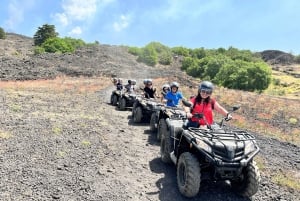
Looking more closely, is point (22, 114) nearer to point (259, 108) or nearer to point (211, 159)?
point (211, 159)

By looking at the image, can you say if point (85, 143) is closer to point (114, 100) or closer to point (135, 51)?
point (114, 100)

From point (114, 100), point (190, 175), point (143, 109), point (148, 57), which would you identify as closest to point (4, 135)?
point (143, 109)

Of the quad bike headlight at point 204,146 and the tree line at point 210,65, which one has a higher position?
the tree line at point 210,65

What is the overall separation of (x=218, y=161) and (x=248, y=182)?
1.13 meters

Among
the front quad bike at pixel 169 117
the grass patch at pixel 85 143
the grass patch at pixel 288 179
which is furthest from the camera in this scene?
the grass patch at pixel 85 143

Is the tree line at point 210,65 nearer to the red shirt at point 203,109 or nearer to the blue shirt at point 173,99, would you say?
the blue shirt at point 173,99

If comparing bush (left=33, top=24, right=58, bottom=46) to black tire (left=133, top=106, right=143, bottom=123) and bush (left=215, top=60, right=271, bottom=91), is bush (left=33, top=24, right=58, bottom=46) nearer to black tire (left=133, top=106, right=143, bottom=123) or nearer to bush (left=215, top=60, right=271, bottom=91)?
bush (left=215, top=60, right=271, bottom=91)

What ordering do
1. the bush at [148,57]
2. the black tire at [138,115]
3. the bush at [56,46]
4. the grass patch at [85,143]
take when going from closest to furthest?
the grass patch at [85,143]
the black tire at [138,115]
the bush at [56,46]
the bush at [148,57]

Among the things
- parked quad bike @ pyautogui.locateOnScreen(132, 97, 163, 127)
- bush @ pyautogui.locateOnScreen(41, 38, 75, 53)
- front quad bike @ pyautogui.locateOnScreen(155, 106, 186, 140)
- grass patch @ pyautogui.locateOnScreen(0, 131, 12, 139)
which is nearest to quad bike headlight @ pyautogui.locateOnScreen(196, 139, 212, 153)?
front quad bike @ pyautogui.locateOnScreen(155, 106, 186, 140)

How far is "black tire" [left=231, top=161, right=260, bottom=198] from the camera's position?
7047 millimetres

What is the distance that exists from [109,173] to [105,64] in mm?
52213

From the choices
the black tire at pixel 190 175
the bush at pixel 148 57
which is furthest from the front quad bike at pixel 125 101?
the bush at pixel 148 57

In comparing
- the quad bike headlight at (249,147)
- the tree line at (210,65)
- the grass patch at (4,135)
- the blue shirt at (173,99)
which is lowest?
the grass patch at (4,135)

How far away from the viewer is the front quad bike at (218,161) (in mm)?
6676
